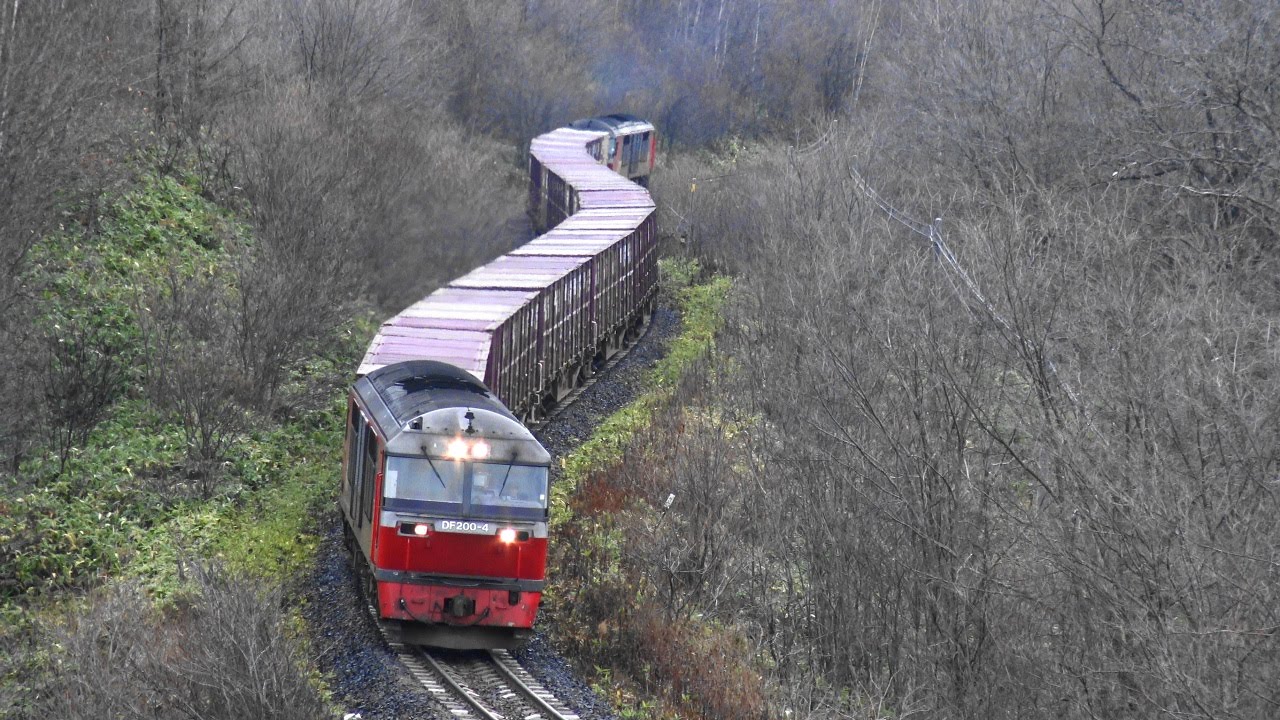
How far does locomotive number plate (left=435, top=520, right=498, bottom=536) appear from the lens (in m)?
11.5

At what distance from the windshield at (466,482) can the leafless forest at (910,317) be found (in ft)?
9.11

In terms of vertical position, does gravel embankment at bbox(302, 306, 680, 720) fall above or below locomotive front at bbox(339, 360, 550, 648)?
below

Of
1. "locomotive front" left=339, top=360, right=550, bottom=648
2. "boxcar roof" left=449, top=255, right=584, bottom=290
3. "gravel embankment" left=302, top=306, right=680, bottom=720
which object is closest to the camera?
"gravel embankment" left=302, top=306, right=680, bottom=720

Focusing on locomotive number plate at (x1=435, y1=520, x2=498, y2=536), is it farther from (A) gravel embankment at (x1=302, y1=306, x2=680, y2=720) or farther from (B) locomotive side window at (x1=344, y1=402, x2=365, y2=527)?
(B) locomotive side window at (x1=344, y1=402, x2=365, y2=527)

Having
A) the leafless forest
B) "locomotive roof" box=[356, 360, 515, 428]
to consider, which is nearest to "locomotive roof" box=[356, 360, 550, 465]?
"locomotive roof" box=[356, 360, 515, 428]

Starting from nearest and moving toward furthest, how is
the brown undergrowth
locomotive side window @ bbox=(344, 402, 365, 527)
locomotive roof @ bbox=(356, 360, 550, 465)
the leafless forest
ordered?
the leafless forest, locomotive roof @ bbox=(356, 360, 550, 465), the brown undergrowth, locomotive side window @ bbox=(344, 402, 365, 527)

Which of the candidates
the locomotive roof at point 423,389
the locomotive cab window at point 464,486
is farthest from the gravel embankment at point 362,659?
the locomotive roof at point 423,389

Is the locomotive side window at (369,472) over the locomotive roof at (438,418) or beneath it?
beneath

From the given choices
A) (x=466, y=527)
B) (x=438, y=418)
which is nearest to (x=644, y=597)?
(x=466, y=527)

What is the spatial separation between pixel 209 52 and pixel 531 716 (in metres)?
20.7

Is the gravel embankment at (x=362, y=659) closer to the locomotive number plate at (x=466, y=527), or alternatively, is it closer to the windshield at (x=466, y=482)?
the locomotive number plate at (x=466, y=527)

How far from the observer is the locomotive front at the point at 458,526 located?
11516mm

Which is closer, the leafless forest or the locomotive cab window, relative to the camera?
the leafless forest

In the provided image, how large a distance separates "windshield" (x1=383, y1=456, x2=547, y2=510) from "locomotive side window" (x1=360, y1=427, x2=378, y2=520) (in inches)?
22.6
